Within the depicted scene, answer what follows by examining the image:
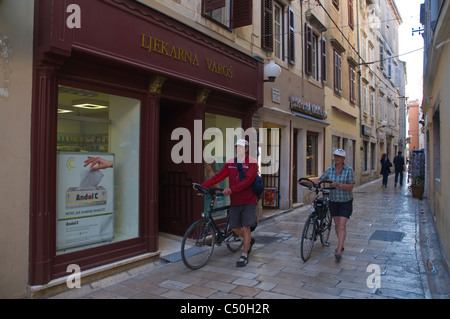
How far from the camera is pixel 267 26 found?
9.57m

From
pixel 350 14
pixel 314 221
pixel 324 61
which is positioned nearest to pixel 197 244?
pixel 314 221

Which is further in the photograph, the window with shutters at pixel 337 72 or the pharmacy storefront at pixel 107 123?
the window with shutters at pixel 337 72

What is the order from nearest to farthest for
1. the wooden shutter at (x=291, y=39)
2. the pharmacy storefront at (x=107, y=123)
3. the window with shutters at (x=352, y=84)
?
the pharmacy storefront at (x=107, y=123)
the wooden shutter at (x=291, y=39)
the window with shutters at (x=352, y=84)

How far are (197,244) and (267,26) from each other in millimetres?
6753

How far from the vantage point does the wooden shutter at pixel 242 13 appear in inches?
309

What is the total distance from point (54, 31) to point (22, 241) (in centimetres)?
235

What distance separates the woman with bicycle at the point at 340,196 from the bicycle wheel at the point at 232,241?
1.56 m

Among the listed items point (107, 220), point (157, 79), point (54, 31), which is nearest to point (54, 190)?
point (107, 220)

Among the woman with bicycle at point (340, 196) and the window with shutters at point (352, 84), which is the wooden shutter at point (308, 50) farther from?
the woman with bicycle at point (340, 196)

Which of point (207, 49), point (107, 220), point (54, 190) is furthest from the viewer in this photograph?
point (207, 49)

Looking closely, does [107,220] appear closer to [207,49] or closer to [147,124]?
[147,124]

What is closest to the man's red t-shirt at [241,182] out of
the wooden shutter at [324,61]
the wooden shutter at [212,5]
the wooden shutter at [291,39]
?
the wooden shutter at [212,5]

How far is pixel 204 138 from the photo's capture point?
6996 mm

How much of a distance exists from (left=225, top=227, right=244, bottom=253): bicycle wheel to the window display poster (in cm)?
173
